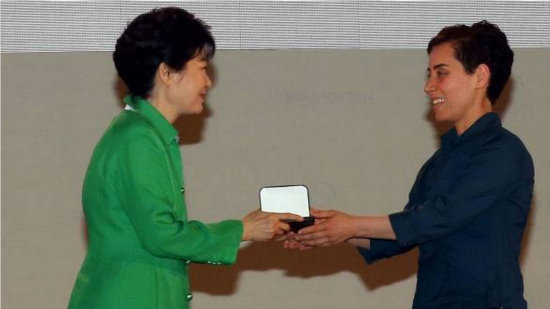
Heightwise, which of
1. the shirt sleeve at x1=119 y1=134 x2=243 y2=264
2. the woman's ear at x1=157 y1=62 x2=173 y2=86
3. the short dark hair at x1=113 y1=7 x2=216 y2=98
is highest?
the short dark hair at x1=113 y1=7 x2=216 y2=98

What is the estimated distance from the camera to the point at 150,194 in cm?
261

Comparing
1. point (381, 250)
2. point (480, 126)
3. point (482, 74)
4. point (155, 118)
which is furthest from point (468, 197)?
point (155, 118)

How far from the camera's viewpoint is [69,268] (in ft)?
15.8

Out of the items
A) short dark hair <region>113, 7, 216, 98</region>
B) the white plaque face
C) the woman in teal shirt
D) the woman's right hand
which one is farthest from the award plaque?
short dark hair <region>113, 7, 216, 98</region>

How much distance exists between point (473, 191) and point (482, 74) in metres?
0.37

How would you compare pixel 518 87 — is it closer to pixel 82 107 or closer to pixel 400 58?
pixel 400 58

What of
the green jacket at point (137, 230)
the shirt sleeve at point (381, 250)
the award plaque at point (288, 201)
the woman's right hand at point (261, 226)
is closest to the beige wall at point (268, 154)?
the shirt sleeve at point (381, 250)

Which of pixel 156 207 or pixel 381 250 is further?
pixel 381 250

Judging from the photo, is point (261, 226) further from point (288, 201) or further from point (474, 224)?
point (474, 224)

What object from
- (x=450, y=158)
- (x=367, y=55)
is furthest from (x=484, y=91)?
(x=367, y=55)

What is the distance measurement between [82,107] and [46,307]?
2.95 feet

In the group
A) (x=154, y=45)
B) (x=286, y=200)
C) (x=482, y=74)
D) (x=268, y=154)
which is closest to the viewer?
(x=154, y=45)

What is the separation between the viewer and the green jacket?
261cm

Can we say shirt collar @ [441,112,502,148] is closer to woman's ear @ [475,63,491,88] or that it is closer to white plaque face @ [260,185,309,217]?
woman's ear @ [475,63,491,88]
